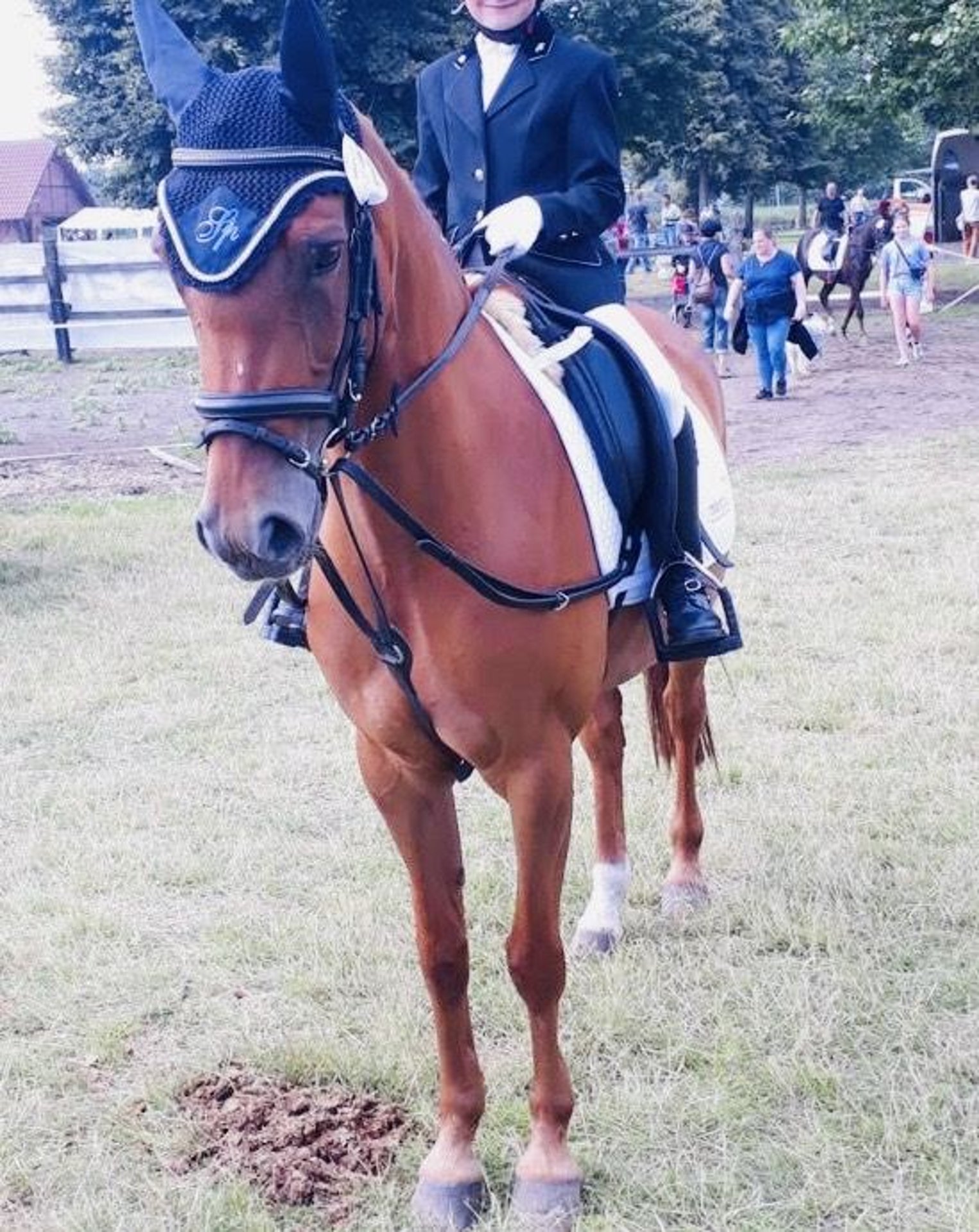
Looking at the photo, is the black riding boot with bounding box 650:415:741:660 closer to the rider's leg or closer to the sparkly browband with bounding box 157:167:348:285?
the rider's leg

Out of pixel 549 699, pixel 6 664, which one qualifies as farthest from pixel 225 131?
pixel 6 664

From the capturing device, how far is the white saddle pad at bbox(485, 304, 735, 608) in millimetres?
3387

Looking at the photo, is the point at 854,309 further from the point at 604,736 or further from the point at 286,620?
the point at 286,620

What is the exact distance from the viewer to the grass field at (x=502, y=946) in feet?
11.5

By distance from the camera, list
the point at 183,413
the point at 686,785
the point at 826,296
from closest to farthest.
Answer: the point at 686,785, the point at 183,413, the point at 826,296

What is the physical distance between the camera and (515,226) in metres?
3.47

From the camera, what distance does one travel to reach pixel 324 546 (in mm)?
3203

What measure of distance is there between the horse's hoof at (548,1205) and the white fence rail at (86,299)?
66.9 feet

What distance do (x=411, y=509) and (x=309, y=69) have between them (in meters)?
0.91

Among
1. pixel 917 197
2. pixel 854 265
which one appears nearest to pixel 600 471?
pixel 854 265

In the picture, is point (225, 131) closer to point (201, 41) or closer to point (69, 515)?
point (69, 515)

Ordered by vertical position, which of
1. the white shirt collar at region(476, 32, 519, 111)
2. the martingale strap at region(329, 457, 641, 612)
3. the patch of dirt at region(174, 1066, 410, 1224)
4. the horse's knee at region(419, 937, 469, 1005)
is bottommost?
the patch of dirt at region(174, 1066, 410, 1224)

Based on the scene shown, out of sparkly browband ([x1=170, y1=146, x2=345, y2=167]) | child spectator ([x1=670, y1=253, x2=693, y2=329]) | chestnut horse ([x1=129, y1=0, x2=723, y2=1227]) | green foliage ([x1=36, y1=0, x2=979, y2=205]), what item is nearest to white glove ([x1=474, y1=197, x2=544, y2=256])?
chestnut horse ([x1=129, y1=0, x2=723, y2=1227])

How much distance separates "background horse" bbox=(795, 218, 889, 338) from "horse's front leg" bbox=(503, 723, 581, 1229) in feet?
64.2
